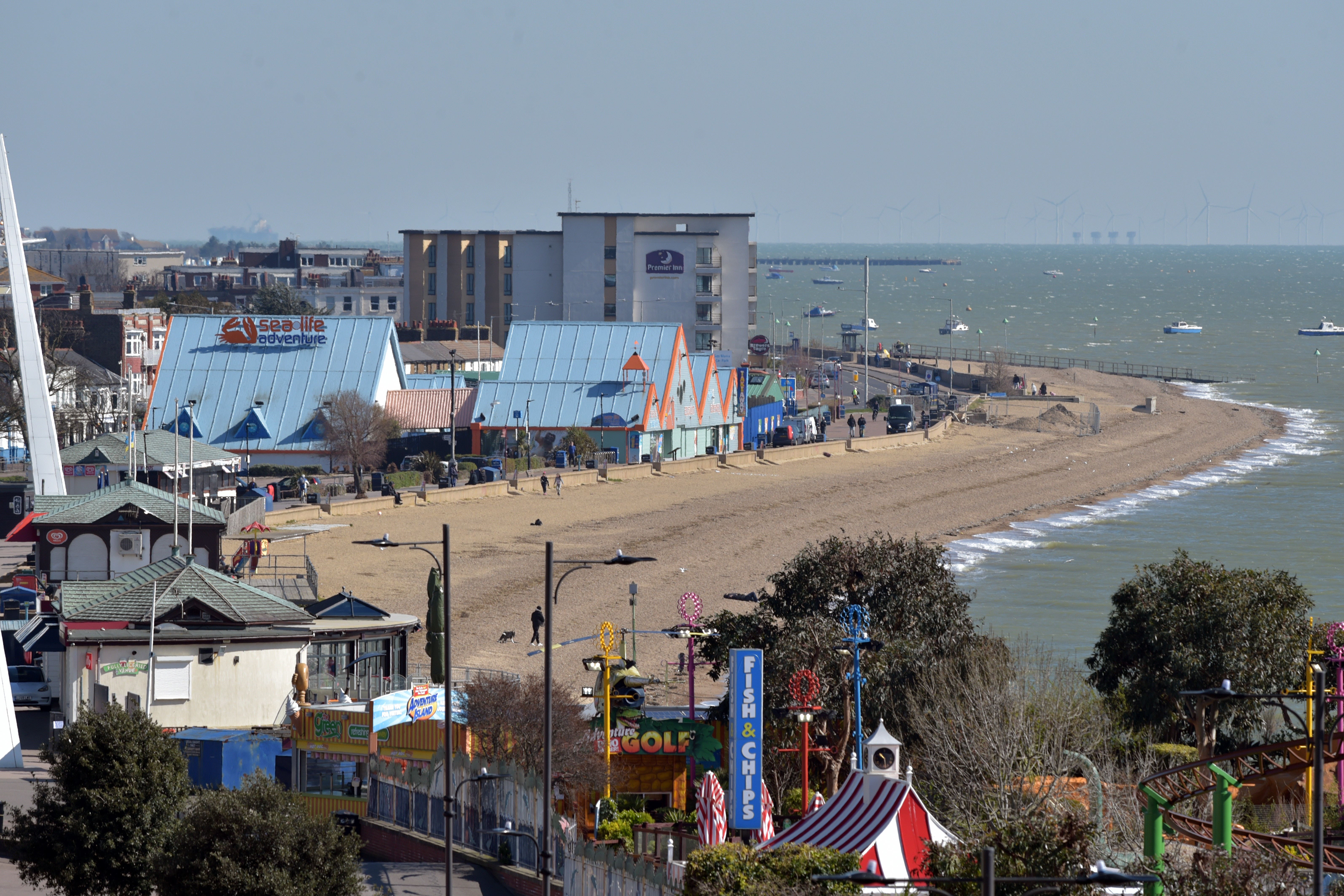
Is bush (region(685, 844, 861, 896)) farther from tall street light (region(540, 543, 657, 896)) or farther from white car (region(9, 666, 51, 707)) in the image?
white car (region(9, 666, 51, 707))

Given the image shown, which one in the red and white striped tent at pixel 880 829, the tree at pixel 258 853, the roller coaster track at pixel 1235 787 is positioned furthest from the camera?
the red and white striped tent at pixel 880 829

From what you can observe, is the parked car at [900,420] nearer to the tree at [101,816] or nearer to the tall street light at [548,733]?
the tree at [101,816]

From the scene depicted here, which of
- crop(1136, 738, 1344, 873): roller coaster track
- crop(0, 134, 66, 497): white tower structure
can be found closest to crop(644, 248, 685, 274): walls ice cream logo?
crop(0, 134, 66, 497): white tower structure

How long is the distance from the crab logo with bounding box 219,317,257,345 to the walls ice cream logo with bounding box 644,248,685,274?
155 feet

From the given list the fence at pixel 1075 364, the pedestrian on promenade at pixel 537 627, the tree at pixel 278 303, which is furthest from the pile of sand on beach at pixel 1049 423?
the pedestrian on promenade at pixel 537 627

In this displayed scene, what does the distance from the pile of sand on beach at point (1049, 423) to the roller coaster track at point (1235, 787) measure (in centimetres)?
7939

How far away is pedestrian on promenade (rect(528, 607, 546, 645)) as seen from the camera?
133ft

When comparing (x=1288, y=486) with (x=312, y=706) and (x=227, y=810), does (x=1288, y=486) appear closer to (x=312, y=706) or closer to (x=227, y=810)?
(x=312, y=706)

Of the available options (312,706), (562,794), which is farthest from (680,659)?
(562,794)

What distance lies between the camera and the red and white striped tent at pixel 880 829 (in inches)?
778

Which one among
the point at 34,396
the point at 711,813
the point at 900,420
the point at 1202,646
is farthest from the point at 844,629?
the point at 900,420

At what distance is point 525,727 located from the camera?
27.1m

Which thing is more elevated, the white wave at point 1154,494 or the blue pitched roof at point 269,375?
the blue pitched roof at point 269,375

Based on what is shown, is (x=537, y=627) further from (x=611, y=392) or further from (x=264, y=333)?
(x=264, y=333)
